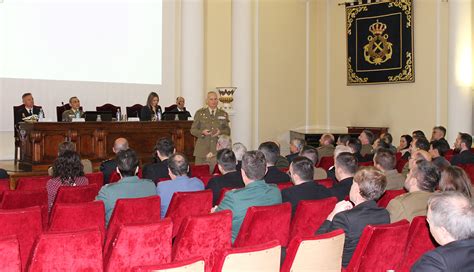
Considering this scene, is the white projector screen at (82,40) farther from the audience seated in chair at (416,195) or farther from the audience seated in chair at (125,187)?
the audience seated in chair at (416,195)

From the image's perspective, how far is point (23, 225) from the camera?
151 inches

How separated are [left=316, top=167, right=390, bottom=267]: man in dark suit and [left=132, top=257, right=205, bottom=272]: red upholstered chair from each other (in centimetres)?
121

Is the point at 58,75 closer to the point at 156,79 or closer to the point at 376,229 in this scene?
the point at 156,79

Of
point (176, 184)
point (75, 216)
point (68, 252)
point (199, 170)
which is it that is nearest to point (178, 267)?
point (68, 252)

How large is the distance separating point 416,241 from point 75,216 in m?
2.13

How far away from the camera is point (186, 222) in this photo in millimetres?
3672

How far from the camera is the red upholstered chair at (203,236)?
3695 millimetres

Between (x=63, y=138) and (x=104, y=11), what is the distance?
136 inches

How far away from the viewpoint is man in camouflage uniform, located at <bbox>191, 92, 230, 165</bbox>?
963cm

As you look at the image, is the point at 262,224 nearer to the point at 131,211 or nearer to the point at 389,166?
the point at 131,211

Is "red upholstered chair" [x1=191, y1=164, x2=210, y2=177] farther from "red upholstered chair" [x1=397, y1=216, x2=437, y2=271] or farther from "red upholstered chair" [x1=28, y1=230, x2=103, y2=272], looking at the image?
"red upholstered chair" [x1=28, y1=230, x2=103, y2=272]

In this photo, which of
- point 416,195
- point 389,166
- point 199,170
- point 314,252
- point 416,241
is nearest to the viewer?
point 314,252

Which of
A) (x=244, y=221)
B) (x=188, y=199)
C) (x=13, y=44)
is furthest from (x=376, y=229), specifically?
(x=13, y=44)

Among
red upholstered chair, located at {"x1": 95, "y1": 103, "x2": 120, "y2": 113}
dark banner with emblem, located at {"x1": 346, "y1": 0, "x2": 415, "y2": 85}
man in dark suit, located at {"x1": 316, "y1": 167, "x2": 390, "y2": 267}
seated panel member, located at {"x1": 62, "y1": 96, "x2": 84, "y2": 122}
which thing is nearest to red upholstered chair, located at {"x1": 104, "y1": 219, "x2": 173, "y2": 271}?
man in dark suit, located at {"x1": 316, "y1": 167, "x2": 390, "y2": 267}
